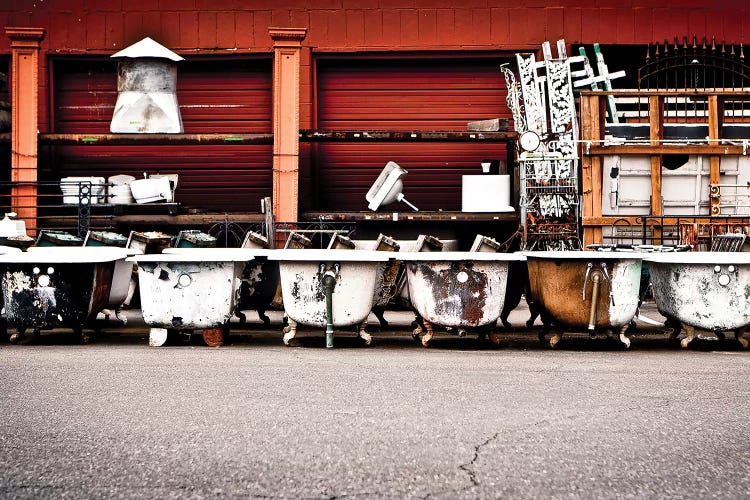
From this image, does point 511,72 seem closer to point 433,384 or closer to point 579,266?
point 579,266

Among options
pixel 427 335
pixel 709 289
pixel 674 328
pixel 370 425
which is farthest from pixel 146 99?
pixel 370 425

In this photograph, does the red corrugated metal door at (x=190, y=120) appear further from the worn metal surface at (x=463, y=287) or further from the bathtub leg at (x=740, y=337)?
the bathtub leg at (x=740, y=337)

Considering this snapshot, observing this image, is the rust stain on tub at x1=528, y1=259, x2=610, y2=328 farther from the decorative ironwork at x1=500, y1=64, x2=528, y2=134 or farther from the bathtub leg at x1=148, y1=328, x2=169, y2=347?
the decorative ironwork at x1=500, y1=64, x2=528, y2=134

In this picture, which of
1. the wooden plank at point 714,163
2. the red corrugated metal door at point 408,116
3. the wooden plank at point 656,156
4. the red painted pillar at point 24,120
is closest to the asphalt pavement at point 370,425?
the wooden plank at point 656,156

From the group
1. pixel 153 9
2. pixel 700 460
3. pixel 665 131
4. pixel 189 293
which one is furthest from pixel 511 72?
pixel 700 460

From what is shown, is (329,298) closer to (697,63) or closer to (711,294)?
(711,294)

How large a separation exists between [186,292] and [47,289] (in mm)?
1484

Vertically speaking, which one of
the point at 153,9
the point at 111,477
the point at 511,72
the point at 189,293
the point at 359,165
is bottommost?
the point at 111,477

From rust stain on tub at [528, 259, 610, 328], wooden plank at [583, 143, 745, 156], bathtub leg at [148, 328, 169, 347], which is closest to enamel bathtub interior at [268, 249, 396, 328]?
bathtub leg at [148, 328, 169, 347]

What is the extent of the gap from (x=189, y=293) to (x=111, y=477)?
216 inches

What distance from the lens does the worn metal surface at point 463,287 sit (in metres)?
10.2

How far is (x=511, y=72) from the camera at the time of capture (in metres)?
16.2

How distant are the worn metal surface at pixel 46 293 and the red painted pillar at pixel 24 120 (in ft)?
16.2

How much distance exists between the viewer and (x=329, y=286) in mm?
10188
